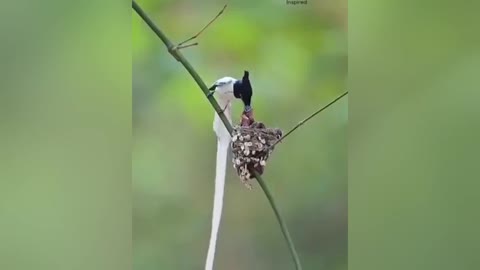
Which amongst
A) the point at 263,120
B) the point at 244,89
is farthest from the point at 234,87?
the point at 263,120

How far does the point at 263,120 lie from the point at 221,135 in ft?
0.43

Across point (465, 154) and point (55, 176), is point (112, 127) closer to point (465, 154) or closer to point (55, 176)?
point (55, 176)

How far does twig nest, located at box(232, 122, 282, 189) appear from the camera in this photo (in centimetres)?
229

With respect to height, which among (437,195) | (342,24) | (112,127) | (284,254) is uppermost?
(342,24)

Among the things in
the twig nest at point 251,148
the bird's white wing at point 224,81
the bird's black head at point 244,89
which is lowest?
the twig nest at point 251,148

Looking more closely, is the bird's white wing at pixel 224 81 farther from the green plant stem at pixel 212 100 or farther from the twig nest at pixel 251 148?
the twig nest at pixel 251 148

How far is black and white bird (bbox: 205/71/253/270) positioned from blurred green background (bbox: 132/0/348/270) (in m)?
0.02

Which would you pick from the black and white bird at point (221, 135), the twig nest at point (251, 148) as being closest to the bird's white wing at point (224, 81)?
the black and white bird at point (221, 135)

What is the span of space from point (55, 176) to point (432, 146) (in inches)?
44.2

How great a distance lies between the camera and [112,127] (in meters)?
2.30

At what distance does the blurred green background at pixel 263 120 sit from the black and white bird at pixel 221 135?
0.06 feet

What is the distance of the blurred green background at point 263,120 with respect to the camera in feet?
7.50

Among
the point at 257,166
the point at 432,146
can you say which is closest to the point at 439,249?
the point at 432,146

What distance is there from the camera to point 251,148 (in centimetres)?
229
